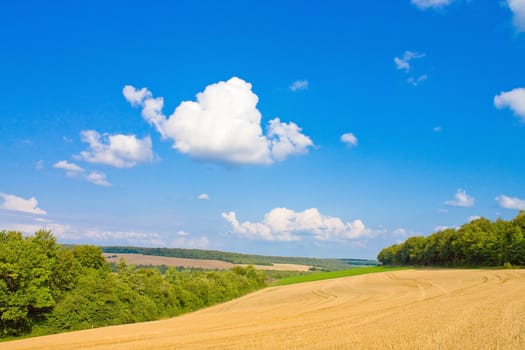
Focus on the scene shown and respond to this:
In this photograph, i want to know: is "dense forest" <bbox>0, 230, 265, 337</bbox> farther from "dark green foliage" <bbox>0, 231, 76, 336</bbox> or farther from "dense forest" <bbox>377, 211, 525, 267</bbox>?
"dense forest" <bbox>377, 211, 525, 267</bbox>

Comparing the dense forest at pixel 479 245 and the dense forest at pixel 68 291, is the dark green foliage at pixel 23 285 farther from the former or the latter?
the dense forest at pixel 479 245

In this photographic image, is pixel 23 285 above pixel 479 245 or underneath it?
underneath

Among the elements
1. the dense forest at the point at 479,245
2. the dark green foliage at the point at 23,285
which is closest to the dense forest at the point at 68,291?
the dark green foliage at the point at 23,285

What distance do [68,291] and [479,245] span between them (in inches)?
3324

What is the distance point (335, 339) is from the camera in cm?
2028

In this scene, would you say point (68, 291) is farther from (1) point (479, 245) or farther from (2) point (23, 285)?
(1) point (479, 245)

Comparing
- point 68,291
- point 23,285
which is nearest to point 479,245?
point 68,291

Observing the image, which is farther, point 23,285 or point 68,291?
point 68,291

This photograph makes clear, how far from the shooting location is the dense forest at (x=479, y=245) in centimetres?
8618

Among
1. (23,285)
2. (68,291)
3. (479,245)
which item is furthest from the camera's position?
(479,245)

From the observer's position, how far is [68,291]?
56531 mm

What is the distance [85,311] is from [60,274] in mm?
6907

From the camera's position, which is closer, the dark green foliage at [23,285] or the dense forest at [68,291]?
the dark green foliage at [23,285]

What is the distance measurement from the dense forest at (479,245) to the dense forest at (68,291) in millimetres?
65559
